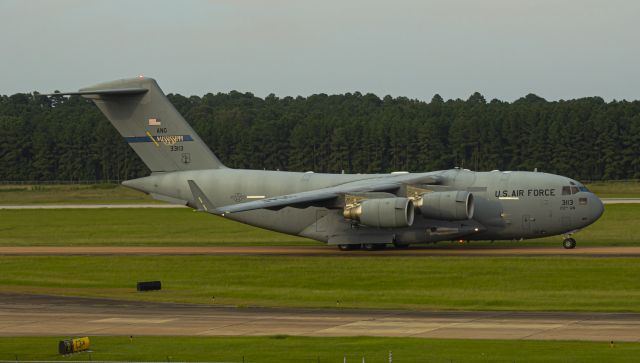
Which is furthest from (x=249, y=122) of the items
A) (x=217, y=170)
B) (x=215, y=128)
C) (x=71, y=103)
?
(x=217, y=170)

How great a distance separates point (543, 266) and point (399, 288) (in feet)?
20.7

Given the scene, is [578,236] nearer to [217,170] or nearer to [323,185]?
[323,185]

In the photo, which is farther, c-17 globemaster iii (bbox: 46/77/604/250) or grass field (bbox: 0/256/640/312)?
c-17 globemaster iii (bbox: 46/77/604/250)

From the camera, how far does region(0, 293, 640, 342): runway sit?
28.0 m

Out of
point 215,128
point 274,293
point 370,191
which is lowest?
point 274,293

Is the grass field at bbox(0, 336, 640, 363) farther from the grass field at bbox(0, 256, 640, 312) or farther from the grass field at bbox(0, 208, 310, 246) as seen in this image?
the grass field at bbox(0, 208, 310, 246)

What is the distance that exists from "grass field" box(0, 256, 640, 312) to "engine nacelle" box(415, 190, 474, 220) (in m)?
3.08

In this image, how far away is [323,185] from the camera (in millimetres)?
51781

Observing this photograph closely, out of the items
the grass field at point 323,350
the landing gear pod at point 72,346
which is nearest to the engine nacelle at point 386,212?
the grass field at point 323,350

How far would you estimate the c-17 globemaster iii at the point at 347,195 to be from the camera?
158 feet

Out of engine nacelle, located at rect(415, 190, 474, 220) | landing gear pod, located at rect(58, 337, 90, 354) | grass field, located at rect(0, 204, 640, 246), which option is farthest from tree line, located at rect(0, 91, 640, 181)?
landing gear pod, located at rect(58, 337, 90, 354)

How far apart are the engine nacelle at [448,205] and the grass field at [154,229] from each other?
22.9 feet

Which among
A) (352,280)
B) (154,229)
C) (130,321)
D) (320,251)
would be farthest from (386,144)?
(130,321)

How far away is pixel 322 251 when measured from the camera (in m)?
51.1
